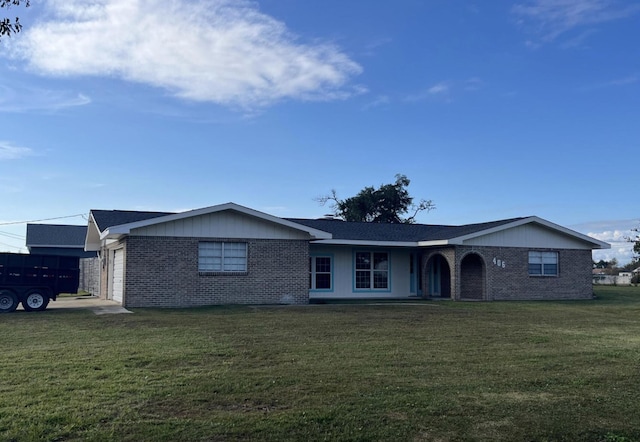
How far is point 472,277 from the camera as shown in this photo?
84.0 feet

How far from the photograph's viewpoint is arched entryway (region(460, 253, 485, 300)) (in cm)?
2505

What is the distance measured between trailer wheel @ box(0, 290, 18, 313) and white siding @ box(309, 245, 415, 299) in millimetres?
11165

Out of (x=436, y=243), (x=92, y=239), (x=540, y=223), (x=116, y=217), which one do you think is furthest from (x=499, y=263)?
(x=92, y=239)

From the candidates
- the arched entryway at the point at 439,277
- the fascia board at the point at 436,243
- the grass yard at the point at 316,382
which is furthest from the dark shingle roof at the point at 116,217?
the arched entryway at the point at 439,277

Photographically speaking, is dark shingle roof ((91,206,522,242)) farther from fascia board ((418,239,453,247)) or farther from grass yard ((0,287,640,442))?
grass yard ((0,287,640,442))

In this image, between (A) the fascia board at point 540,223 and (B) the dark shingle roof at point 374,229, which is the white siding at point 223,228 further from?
(A) the fascia board at point 540,223

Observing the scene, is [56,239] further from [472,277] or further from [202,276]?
[472,277]

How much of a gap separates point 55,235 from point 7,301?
86.3 feet

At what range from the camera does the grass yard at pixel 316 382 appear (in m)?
5.96

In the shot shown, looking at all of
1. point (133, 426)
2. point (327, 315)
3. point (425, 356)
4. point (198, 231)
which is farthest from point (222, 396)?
point (198, 231)

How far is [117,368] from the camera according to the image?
8.61 metres

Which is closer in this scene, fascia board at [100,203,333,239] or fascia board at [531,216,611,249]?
fascia board at [100,203,333,239]

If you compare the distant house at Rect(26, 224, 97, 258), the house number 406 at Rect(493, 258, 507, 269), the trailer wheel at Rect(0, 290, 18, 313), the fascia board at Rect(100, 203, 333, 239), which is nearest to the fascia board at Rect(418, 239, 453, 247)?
the house number 406 at Rect(493, 258, 507, 269)

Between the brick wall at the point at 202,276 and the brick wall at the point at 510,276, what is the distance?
7.20 m
